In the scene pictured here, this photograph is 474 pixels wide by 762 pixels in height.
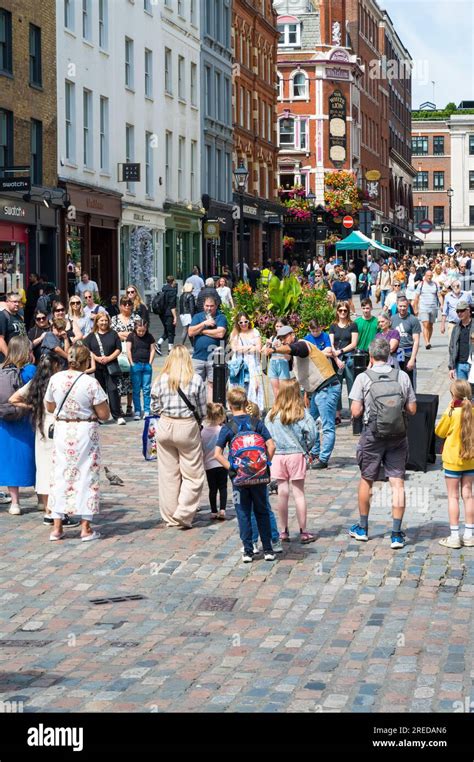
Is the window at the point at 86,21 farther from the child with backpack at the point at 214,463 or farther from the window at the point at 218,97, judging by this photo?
the child with backpack at the point at 214,463

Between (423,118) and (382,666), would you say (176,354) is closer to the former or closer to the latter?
(382,666)

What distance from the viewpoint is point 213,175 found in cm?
5734

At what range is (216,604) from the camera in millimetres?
10023

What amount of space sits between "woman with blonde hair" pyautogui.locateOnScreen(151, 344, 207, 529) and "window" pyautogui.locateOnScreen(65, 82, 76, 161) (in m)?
27.5

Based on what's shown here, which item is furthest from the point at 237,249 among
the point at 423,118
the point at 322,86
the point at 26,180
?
the point at 423,118

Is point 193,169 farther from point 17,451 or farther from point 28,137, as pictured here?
point 17,451

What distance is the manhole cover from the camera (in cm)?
991

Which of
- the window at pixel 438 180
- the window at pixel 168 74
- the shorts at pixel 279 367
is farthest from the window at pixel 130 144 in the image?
the window at pixel 438 180

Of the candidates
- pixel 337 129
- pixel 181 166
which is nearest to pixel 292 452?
pixel 181 166

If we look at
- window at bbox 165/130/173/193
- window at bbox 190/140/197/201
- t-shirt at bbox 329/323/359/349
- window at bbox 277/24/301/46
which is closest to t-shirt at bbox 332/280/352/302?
window at bbox 165/130/173/193

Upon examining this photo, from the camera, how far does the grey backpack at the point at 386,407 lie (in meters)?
11.7

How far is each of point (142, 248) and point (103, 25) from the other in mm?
7647

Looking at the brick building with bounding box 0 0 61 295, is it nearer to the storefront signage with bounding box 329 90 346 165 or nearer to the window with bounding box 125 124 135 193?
the window with bounding box 125 124 135 193

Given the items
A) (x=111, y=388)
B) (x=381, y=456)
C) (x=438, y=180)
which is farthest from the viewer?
(x=438, y=180)
